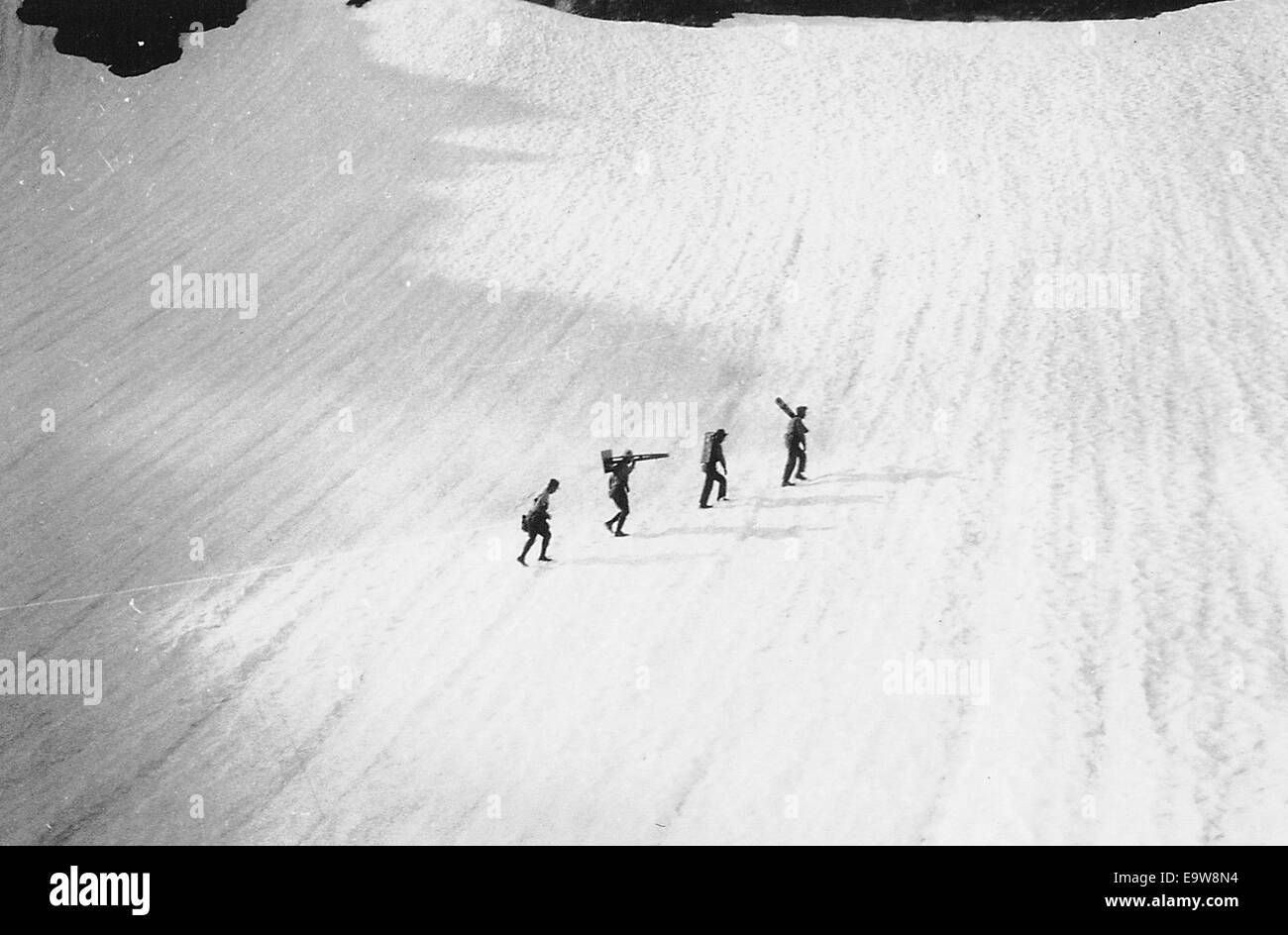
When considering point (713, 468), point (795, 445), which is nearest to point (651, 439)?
point (713, 468)

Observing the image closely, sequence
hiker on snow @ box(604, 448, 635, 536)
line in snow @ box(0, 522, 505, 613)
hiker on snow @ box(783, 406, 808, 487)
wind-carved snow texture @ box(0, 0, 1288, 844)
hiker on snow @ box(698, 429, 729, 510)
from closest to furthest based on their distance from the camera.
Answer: wind-carved snow texture @ box(0, 0, 1288, 844) < hiker on snow @ box(604, 448, 635, 536) < line in snow @ box(0, 522, 505, 613) < hiker on snow @ box(698, 429, 729, 510) < hiker on snow @ box(783, 406, 808, 487)

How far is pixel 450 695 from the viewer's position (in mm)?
12750

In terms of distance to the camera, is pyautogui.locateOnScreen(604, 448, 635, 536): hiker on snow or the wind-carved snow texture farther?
pyautogui.locateOnScreen(604, 448, 635, 536): hiker on snow

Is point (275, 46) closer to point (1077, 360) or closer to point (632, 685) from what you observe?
point (1077, 360)

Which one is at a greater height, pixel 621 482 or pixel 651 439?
pixel 651 439

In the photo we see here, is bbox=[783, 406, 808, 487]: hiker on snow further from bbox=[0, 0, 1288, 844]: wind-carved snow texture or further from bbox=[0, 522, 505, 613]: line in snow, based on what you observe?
bbox=[0, 522, 505, 613]: line in snow

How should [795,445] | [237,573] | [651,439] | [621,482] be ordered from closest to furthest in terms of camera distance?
1. [621,482]
2. [237,573]
3. [795,445]
4. [651,439]

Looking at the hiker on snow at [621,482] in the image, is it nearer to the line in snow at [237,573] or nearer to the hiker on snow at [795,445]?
the line in snow at [237,573]

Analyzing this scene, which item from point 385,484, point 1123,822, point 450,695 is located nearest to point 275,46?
point 385,484

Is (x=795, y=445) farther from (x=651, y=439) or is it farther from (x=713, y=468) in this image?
(x=651, y=439)

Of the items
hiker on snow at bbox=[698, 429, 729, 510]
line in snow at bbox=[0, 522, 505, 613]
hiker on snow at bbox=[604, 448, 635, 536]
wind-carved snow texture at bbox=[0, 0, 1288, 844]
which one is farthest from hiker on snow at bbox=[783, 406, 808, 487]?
line in snow at bbox=[0, 522, 505, 613]

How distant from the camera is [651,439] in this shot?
62.3 feet

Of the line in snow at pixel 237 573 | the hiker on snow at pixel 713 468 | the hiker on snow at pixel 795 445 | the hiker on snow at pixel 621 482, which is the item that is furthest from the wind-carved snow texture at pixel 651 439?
the hiker on snow at pixel 621 482

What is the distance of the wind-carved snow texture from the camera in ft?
36.9
